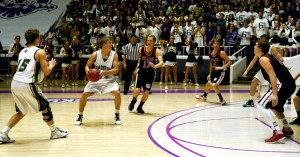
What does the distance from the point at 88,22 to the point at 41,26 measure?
3020 millimetres

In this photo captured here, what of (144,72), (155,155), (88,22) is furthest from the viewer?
(88,22)

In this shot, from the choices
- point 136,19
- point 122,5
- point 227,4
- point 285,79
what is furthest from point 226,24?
point 285,79

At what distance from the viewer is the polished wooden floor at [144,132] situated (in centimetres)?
598

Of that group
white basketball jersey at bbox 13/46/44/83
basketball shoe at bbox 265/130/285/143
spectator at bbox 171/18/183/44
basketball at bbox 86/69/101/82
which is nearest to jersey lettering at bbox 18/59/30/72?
white basketball jersey at bbox 13/46/44/83

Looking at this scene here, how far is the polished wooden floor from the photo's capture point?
5.98 m

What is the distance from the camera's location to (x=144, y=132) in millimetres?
7293

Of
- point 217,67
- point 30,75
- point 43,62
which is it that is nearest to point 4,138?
point 30,75

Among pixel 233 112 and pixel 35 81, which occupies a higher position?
pixel 35 81

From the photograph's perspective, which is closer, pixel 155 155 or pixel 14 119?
pixel 155 155

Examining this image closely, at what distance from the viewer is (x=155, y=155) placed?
5.79 meters

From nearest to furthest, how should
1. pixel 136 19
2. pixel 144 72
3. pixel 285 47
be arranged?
pixel 144 72 → pixel 285 47 → pixel 136 19

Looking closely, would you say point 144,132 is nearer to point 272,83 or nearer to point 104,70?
point 104,70

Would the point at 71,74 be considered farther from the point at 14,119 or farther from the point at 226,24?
the point at 14,119

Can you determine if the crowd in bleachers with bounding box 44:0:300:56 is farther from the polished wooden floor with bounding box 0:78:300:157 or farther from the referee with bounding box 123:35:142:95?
the polished wooden floor with bounding box 0:78:300:157
